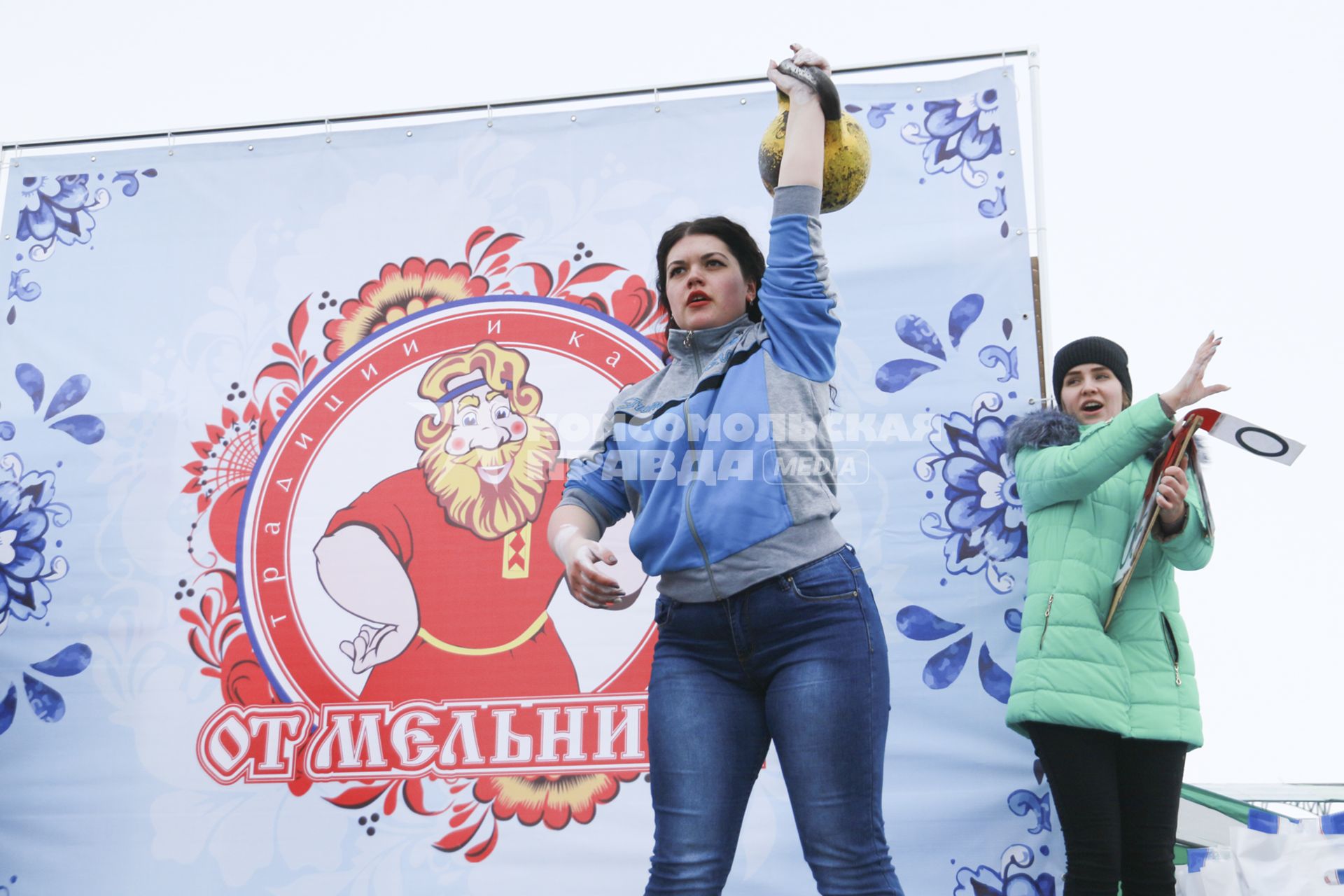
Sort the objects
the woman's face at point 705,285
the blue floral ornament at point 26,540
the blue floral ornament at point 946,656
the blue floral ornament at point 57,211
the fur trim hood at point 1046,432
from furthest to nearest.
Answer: the blue floral ornament at point 57,211 → the blue floral ornament at point 26,540 → the blue floral ornament at point 946,656 → the fur trim hood at point 1046,432 → the woman's face at point 705,285

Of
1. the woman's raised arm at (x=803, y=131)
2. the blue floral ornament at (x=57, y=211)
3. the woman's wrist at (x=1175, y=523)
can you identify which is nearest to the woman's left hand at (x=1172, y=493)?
the woman's wrist at (x=1175, y=523)

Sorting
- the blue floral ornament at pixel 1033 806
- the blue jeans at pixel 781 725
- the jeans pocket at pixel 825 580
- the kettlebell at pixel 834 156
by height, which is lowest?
the blue floral ornament at pixel 1033 806

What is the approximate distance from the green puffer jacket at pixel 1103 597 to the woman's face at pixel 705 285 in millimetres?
1036

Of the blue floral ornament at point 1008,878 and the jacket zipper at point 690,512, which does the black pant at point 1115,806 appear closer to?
the blue floral ornament at point 1008,878

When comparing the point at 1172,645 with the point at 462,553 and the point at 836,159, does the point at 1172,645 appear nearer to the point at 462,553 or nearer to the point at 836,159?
the point at 836,159

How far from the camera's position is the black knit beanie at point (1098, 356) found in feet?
9.62

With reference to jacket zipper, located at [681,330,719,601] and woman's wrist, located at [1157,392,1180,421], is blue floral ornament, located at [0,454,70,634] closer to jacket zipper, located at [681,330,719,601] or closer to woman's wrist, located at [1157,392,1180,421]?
jacket zipper, located at [681,330,719,601]

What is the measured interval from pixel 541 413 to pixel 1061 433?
153 cm

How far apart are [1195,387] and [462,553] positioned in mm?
2044

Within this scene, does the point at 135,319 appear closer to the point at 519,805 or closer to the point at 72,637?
the point at 72,637

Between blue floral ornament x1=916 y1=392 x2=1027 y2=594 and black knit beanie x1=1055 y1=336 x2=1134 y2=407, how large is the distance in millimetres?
281

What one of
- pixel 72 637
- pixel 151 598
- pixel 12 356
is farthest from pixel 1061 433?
pixel 12 356

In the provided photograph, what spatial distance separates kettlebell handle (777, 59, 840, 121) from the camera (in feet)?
6.32

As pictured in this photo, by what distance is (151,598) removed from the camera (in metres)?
3.49
